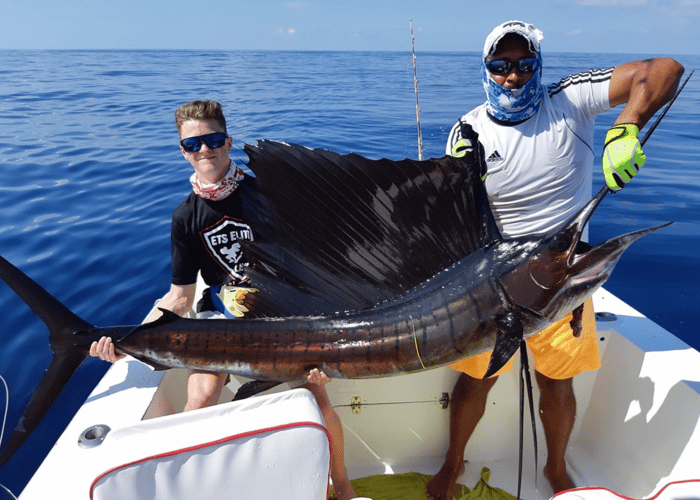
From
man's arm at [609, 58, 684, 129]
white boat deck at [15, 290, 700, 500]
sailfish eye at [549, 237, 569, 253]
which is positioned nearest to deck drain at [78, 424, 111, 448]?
white boat deck at [15, 290, 700, 500]

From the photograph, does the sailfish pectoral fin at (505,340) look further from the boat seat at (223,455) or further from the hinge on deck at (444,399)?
the hinge on deck at (444,399)

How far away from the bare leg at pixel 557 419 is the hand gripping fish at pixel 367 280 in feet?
2.37

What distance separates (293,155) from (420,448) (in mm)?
1544

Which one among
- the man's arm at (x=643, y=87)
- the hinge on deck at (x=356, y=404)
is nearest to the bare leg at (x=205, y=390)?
the hinge on deck at (x=356, y=404)

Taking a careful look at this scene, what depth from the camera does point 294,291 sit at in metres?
1.60

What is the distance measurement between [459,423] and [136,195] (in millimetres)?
5487

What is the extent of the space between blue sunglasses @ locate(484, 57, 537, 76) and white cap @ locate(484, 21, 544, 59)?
0.04 m

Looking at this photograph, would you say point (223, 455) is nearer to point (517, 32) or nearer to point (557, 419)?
point (557, 419)

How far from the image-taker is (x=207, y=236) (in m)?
2.11

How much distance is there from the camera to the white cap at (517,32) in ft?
5.60

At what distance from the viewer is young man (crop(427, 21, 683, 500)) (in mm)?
1720

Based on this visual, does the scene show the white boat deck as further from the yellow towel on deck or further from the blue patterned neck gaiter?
the blue patterned neck gaiter

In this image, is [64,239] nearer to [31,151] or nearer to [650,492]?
[31,151]

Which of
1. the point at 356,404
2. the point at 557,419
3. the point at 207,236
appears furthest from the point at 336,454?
the point at 207,236
